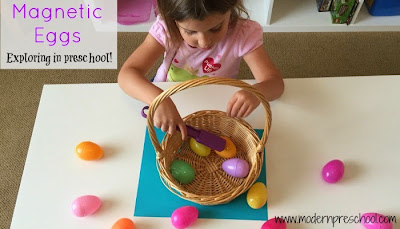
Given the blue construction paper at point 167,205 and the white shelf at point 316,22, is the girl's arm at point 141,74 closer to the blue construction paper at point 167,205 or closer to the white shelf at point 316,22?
the blue construction paper at point 167,205

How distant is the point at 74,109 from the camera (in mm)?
850

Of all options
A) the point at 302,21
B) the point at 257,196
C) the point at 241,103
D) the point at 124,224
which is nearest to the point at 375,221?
the point at 257,196

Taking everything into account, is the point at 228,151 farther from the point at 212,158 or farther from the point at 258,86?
the point at 258,86

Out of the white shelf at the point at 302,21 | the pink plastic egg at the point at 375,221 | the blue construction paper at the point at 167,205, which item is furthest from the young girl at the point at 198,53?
the white shelf at the point at 302,21

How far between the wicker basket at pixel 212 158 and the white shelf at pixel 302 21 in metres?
0.90

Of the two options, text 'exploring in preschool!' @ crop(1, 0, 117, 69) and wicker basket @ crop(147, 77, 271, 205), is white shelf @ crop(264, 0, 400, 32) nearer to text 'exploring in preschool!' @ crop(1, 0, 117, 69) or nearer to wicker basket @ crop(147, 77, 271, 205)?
text 'exploring in preschool!' @ crop(1, 0, 117, 69)

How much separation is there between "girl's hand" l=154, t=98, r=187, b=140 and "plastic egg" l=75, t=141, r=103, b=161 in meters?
0.15

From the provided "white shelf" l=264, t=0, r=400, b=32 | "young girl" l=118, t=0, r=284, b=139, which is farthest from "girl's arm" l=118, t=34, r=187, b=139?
"white shelf" l=264, t=0, r=400, b=32

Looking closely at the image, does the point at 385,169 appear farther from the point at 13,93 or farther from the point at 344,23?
the point at 13,93

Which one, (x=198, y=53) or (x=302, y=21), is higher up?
(x=198, y=53)

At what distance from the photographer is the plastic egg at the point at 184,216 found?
2.19 ft

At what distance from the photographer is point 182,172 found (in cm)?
73

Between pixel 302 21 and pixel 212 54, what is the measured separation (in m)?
0.80

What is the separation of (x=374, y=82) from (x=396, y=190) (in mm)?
269
